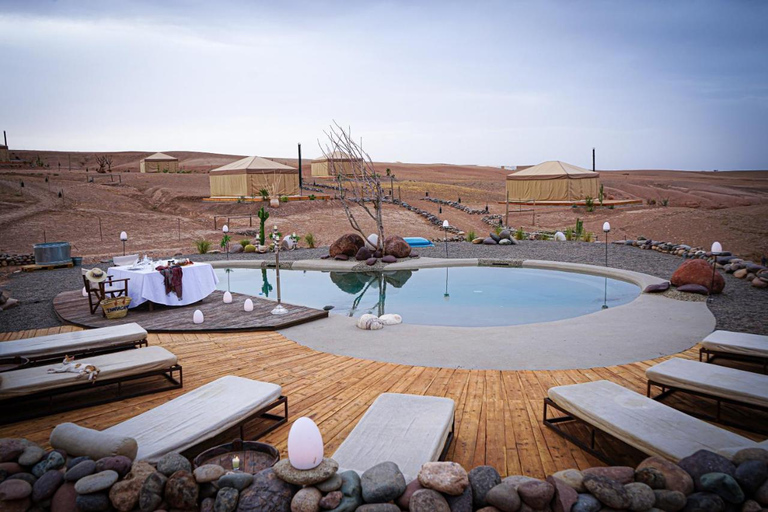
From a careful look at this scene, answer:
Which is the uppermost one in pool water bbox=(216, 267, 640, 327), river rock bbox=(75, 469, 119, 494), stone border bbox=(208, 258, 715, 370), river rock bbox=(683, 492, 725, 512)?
river rock bbox=(75, 469, 119, 494)

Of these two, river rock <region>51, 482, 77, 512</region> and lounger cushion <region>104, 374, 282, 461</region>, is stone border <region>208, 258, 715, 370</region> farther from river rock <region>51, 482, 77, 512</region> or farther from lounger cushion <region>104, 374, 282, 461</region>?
river rock <region>51, 482, 77, 512</region>

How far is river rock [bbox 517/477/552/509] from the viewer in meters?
2.36

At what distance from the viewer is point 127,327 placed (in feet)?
18.3

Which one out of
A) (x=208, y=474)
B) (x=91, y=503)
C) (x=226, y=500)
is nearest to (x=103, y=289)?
(x=91, y=503)

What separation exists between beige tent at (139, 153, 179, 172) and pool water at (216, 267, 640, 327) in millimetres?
38066

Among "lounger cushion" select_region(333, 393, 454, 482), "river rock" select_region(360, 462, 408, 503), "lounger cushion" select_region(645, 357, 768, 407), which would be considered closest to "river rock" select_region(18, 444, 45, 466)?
"lounger cushion" select_region(333, 393, 454, 482)

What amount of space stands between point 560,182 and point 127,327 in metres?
26.7

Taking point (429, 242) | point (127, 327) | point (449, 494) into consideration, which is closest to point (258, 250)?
point (429, 242)

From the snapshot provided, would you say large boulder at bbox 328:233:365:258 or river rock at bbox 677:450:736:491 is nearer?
river rock at bbox 677:450:736:491

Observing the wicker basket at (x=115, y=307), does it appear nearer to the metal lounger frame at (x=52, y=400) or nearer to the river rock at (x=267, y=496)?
the metal lounger frame at (x=52, y=400)

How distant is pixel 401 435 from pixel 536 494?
3.20ft

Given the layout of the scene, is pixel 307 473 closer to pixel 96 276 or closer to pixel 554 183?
pixel 96 276

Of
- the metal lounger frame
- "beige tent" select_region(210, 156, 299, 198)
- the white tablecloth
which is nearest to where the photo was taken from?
the metal lounger frame

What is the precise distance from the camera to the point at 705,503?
7.69 feet
